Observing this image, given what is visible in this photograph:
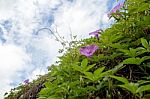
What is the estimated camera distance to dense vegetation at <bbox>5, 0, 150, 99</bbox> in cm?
130

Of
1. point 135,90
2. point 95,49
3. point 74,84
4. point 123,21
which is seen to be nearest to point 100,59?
point 95,49

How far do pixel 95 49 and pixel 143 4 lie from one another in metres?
0.30

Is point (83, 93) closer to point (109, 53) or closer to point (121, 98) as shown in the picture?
point (121, 98)

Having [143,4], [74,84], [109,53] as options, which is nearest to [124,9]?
[143,4]

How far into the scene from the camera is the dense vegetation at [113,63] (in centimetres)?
130

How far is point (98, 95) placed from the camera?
138 cm

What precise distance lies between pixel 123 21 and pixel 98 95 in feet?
1.58

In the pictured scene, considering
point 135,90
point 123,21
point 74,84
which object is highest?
point 123,21

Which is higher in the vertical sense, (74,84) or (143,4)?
(143,4)

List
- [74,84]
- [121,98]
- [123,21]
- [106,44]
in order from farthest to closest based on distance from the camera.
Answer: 1. [123,21]
2. [106,44]
3. [74,84]
4. [121,98]

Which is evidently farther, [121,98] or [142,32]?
[142,32]

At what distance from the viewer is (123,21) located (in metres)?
1.71

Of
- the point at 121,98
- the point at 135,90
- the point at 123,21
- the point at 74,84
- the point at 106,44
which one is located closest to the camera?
the point at 135,90

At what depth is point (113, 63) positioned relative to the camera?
149 centimetres
